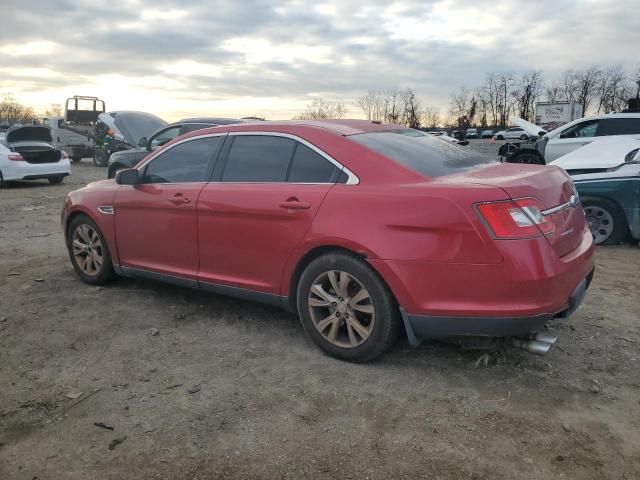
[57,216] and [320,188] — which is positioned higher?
[320,188]

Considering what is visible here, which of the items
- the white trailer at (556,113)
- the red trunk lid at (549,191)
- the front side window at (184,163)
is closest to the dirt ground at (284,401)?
the red trunk lid at (549,191)

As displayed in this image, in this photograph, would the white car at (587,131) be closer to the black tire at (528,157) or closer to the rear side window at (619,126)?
the rear side window at (619,126)

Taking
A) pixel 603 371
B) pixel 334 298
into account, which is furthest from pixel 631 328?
pixel 334 298

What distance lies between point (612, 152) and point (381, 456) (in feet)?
20.2

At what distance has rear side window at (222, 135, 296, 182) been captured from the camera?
3832 mm

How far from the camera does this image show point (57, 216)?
9.73 metres

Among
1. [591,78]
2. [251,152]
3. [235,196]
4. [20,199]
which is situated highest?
[591,78]

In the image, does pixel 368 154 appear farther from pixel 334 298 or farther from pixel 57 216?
pixel 57 216

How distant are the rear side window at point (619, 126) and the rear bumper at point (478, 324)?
371 inches

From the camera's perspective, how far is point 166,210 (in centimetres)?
439

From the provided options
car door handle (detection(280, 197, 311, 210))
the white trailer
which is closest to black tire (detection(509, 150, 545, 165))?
car door handle (detection(280, 197, 311, 210))

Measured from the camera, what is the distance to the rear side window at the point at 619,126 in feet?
36.1

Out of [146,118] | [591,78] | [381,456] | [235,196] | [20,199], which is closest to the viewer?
[381,456]

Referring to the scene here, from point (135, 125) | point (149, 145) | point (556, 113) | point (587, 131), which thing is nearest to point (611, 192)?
point (587, 131)
